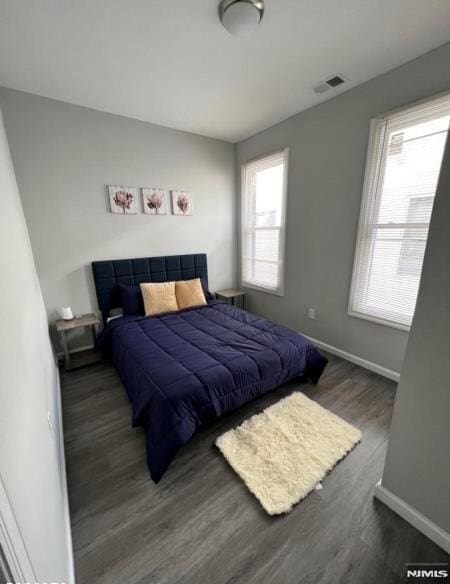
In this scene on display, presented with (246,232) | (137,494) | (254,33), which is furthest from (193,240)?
(137,494)

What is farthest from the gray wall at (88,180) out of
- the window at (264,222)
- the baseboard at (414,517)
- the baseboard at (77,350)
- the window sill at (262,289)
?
the baseboard at (414,517)

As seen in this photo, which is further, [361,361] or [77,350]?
[77,350]

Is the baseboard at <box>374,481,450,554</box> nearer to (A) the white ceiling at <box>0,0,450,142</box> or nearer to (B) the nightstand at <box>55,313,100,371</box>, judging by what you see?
(B) the nightstand at <box>55,313,100,371</box>

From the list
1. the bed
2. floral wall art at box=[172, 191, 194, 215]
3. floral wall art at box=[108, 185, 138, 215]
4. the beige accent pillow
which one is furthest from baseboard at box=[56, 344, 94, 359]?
floral wall art at box=[172, 191, 194, 215]

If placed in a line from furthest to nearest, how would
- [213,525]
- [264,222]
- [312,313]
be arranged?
1. [264,222]
2. [312,313]
3. [213,525]

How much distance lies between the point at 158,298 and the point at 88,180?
1.46 metres

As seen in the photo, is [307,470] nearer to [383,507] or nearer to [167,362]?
[383,507]

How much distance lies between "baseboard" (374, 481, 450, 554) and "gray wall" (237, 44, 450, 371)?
1.30 meters

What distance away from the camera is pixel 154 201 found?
120 inches

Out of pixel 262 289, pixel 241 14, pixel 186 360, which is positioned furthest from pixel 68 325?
pixel 241 14

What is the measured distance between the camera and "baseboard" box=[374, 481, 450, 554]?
44.1 inches

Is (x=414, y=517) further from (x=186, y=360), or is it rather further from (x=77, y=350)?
(x=77, y=350)

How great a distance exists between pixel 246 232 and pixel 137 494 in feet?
10.6

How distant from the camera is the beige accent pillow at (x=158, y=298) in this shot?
2791 millimetres
